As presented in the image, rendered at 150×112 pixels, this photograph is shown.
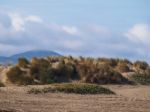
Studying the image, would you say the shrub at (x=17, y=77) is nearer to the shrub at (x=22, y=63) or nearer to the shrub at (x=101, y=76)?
the shrub at (x=22, y=63)

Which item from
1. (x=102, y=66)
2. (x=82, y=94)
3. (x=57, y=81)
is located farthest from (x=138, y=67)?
(x=82, y=94)

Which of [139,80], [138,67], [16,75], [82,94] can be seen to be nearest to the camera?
[82,94]

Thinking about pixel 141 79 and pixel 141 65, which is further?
pixel 141 65

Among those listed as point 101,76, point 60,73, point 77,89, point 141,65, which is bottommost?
point 77,89

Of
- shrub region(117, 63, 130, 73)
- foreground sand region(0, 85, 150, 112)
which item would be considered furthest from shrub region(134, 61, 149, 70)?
foreground sand region(0, 85, 150, 112)

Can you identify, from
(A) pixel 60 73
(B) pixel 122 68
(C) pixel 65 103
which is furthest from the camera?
(B) pixel 122 68

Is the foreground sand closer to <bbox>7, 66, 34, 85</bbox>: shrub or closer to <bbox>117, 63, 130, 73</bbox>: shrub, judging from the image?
<bbox>7, 66, 34, 85</bbox>: shrub

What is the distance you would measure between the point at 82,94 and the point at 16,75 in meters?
12.0

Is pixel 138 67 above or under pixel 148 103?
above

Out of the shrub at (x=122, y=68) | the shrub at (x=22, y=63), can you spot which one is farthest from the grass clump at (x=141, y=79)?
the shrub at (x=22, y=63)

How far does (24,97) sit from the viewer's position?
28328mm

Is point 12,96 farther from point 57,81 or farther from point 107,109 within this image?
point 57,81

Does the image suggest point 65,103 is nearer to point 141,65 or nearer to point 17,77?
point 17,77

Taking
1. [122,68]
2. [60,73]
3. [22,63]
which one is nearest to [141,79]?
[60,73]
